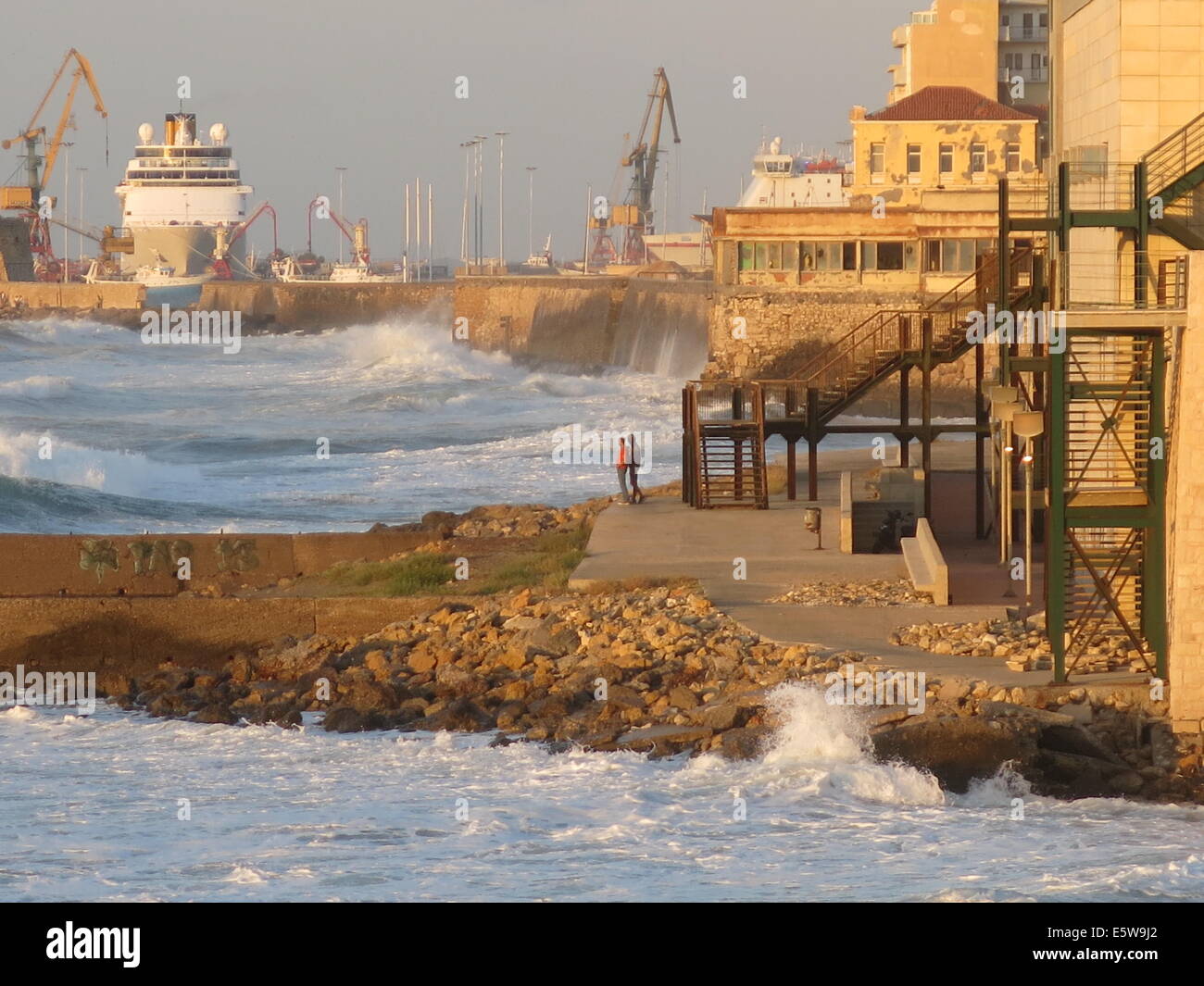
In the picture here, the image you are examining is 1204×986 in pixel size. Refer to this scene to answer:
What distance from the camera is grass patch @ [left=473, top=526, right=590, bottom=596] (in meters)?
24.2

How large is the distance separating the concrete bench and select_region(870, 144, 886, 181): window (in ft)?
170

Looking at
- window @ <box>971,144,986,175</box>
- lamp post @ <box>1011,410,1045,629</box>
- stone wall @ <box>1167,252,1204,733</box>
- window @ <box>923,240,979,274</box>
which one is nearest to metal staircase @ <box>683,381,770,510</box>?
lamp post @ <box>1011,410,1045,629</box>

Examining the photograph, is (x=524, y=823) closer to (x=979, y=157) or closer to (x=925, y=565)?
(x=925, y=565)

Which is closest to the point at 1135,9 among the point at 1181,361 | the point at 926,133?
the point at 1181,361

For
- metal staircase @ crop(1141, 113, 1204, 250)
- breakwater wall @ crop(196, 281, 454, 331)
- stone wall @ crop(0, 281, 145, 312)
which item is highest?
stone wall @ crop(0, 281, 145, 312)

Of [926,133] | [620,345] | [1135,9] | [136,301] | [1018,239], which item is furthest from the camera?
[136,301]

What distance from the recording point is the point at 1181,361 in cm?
1814

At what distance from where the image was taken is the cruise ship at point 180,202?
571 ft

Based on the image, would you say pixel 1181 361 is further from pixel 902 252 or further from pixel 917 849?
pixel 902 252

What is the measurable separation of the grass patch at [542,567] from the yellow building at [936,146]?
160 feet

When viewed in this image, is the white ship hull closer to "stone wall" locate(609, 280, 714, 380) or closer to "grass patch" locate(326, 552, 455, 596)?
"stone wall" locate(609, 280, 714, 380)

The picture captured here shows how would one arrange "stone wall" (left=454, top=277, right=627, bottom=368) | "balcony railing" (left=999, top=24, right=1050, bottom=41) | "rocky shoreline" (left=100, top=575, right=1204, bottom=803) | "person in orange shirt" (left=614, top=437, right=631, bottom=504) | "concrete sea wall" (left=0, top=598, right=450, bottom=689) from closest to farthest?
1. "rocky shoreline" (left=100, top=575, right=1204, bottom=803)
2. "concrete sea wall" (left=0, top=598, right=450, bottom=689)
3. "person in orange shirt" (left=614, top=437, right=631, bottom=504)
4. "stone wall" (left=454, top=277, right=627, bottom=368)
5. "balcony railing" (left=999, top=24, right=1050, bottom=41)

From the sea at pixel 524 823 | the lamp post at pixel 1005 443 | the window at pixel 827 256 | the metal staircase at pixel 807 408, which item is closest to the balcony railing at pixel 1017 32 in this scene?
the window at pixel 827 256
